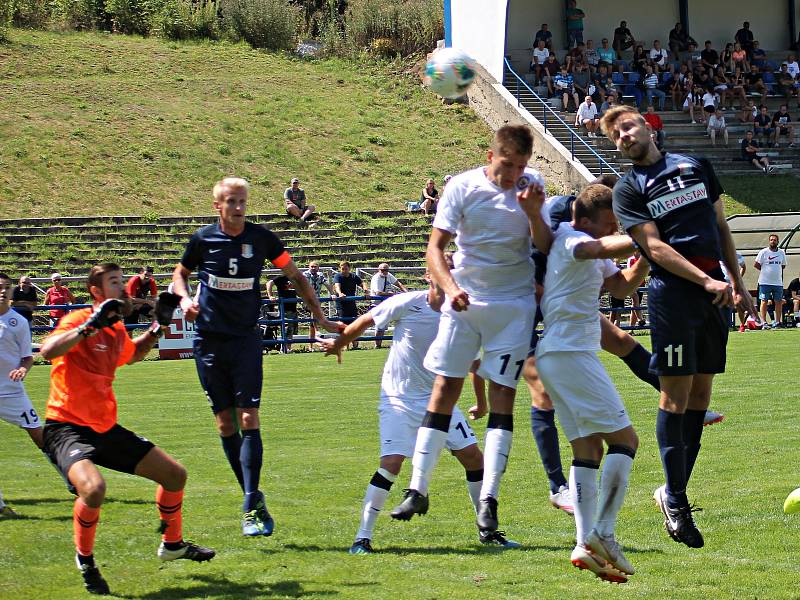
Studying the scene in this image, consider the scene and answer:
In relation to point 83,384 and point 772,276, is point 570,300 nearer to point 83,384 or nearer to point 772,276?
point 83,384

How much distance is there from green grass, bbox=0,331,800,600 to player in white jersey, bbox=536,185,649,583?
14.5 inches

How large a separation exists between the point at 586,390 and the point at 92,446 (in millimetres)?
2772

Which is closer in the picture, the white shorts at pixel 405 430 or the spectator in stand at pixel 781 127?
the white shorts at pixel 405 430

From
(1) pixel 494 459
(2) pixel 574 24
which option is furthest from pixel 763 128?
(1) pixel 494 459

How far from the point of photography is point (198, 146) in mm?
37469

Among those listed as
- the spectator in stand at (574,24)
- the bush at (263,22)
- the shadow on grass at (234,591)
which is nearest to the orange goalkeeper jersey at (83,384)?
the shadow on grass at (234,591)

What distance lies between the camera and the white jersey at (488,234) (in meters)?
6.16

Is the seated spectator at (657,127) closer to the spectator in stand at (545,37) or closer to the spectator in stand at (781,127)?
the spectator in stand at (781,127)

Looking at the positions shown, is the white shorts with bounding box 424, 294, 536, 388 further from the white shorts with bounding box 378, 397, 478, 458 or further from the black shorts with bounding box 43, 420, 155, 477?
the black shorts with bounding box 43, 420, 155, 477

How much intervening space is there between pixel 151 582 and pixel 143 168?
3063 cm

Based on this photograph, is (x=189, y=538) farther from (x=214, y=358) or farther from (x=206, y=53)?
(x=206, y=53)

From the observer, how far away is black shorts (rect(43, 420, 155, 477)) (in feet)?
20.3

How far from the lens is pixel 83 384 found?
635 cm

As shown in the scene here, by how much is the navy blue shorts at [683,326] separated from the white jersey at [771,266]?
19.7 metres
